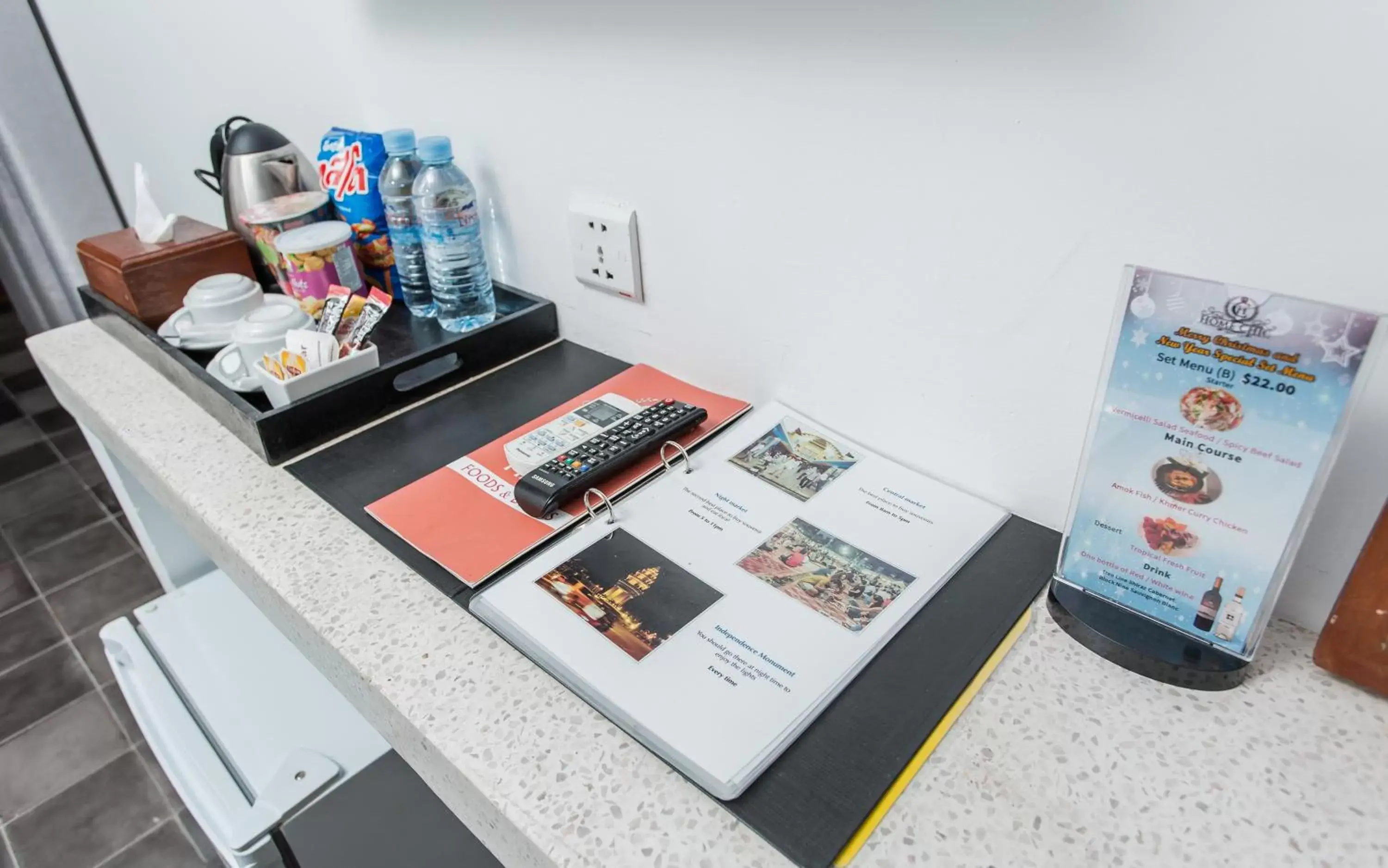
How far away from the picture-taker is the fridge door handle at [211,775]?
77 cm

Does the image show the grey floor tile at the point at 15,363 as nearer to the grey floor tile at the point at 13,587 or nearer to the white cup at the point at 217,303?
the grey floor tile at the point at 13,587

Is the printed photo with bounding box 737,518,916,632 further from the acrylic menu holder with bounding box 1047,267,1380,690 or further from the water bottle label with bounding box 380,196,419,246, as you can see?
the water bottle label with bounding box 380,196,419,246

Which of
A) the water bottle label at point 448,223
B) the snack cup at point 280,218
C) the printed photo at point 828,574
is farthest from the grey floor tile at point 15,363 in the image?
the printed photo at point 828,574

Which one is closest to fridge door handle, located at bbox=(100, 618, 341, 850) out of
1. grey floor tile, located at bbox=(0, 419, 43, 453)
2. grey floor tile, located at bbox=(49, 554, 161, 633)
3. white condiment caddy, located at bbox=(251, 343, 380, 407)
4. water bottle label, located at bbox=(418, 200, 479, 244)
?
white condiment caddy, located at bbox=(251, 343, 380, 407)

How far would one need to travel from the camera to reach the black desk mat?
0.44 metres

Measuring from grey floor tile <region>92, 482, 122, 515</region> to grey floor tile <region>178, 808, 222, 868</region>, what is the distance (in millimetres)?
1060

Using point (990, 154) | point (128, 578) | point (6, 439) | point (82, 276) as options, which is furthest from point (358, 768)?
→ point (6, 439)

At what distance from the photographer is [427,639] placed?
1.87 ft

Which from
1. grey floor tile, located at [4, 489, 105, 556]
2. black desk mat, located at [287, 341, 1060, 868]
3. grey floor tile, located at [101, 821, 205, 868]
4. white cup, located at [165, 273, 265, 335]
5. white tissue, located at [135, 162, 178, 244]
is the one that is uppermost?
white tissue, located at [135, 162, 178, 244]

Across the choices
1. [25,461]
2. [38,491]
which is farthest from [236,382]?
[25,461]

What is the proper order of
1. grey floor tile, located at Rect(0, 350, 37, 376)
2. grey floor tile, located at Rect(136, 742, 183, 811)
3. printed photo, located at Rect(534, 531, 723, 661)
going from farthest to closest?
grey floor tile, located at Rect(0, 350, 37, 376) → grey floor tile, located at Rect(136, 742, 183, 811) → printed photo, located at Rect(534, 531, 723, 661)

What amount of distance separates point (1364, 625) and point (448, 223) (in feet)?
2.98

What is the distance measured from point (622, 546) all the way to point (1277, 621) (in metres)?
0.48

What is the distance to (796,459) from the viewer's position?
0.71 meters
